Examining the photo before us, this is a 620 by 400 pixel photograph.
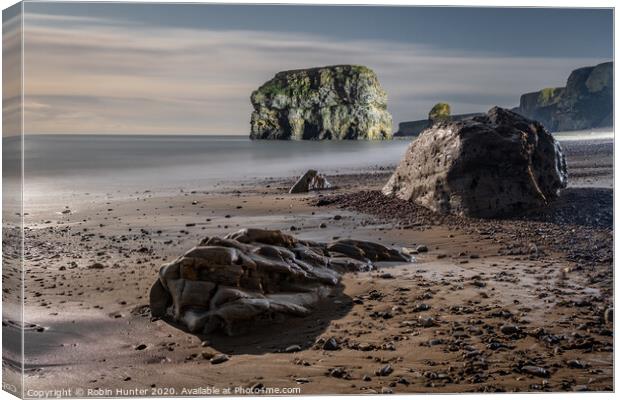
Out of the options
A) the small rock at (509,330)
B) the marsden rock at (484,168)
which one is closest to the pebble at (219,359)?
the small rock at (509,330)

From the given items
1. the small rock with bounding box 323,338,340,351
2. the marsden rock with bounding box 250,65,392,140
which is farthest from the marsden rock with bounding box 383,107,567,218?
the small rock with bounding box 323,338,340,351

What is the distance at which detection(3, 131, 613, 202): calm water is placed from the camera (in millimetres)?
6730

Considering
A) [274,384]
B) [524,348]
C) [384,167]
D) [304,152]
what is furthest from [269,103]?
[524,348]

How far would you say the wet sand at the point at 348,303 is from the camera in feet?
21.0

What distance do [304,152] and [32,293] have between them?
9.40 ft

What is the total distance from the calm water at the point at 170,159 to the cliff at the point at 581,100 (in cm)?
16

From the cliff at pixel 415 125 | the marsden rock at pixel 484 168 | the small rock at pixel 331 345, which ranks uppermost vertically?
the cliff at pixel 415 125

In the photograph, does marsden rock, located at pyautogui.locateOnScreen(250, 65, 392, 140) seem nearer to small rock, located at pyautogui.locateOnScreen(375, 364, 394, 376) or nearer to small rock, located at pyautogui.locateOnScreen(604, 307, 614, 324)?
small rock, located at pyautogui.locateOnScreen(375, 364, 394, 376)

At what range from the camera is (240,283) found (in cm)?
689

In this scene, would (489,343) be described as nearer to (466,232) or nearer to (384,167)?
(466,232)

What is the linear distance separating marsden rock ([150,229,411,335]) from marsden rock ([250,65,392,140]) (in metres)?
1.14

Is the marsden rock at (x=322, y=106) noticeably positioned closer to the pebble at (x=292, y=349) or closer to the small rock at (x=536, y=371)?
the pebble at (x=292, y=349)

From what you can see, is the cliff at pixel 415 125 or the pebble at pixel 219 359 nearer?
the pebble at pixel 219 359

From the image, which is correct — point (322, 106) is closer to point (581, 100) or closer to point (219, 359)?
point (581, 100)
